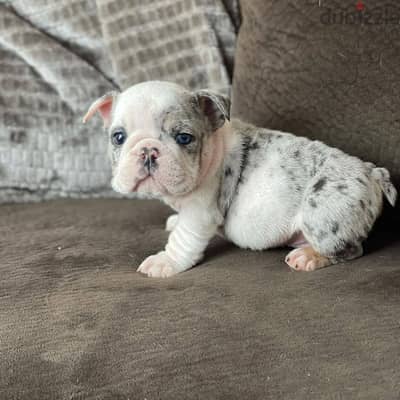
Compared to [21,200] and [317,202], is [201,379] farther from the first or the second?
[21,200]

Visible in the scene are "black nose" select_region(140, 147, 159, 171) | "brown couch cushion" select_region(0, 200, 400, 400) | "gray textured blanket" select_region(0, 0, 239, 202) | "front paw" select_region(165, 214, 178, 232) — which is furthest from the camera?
"gray textured blanket" select_region(0, 0, 239, 202)

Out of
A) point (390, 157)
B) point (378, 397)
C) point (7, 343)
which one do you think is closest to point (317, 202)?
point (390, 157)

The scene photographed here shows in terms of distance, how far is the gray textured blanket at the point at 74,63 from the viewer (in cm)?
241

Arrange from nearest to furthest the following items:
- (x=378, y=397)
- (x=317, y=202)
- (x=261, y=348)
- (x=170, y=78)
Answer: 1. (x=378, y=397)
2. (x=261, y=348)
3. (x=317, y=202)
4. (x=170, y=78)

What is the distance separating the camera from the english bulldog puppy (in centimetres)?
167

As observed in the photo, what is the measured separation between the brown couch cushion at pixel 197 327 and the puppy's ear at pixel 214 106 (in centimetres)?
41

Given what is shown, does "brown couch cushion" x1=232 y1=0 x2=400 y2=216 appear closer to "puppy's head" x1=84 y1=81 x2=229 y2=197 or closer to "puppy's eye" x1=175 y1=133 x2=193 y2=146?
"puppy's head" x1=84 y1=81 x2=229 y2=197

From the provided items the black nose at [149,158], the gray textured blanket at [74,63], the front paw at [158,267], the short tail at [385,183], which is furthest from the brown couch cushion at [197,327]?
the gray textured blanket at [74,63]

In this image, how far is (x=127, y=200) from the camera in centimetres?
251

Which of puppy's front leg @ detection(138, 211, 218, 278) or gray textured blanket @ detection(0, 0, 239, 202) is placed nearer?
puppy's front leg @ detection(138, 211, 218, 278)

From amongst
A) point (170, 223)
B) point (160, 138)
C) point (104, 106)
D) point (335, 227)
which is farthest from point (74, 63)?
point (335, 227)

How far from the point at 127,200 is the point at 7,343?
1.24m

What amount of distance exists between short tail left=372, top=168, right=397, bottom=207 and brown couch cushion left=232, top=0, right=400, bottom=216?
6.6 inches

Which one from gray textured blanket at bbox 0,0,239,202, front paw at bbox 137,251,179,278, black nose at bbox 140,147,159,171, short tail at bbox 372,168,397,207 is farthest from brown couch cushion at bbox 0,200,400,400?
gray textured blanket at bbox 0,0,239,202
